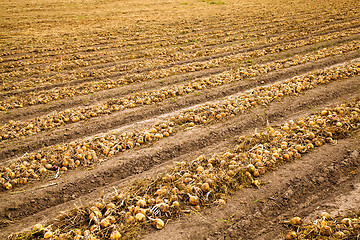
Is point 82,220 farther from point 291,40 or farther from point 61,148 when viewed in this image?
point 291,40

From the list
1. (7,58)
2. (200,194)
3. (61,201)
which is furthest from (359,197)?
(7,58)

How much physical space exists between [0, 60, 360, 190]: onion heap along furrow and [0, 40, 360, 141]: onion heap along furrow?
36.2 inches

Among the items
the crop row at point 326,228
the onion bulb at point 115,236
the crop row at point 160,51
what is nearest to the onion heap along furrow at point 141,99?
the crop row at point 160,51

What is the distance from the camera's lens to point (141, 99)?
18.2ft

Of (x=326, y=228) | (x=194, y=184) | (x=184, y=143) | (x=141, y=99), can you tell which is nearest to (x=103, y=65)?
(x=141, y=99)

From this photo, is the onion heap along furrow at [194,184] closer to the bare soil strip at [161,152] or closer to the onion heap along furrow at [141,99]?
the bare soil strip at [161,152]

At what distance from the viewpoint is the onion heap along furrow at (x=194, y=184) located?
2.54 meters

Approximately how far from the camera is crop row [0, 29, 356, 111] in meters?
5.76

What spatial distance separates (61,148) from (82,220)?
1.67 meters

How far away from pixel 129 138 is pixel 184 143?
38.2 inches

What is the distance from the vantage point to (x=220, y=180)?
3004mm

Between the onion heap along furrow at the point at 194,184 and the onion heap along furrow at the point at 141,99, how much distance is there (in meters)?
2.41

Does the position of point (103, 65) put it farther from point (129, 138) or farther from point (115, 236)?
point (115, 236)

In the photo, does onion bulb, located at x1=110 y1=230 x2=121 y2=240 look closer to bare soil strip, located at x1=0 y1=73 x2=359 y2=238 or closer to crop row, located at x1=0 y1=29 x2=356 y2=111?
bare soil strip, located at x1=0 y1=73 x2=359 y2=238
